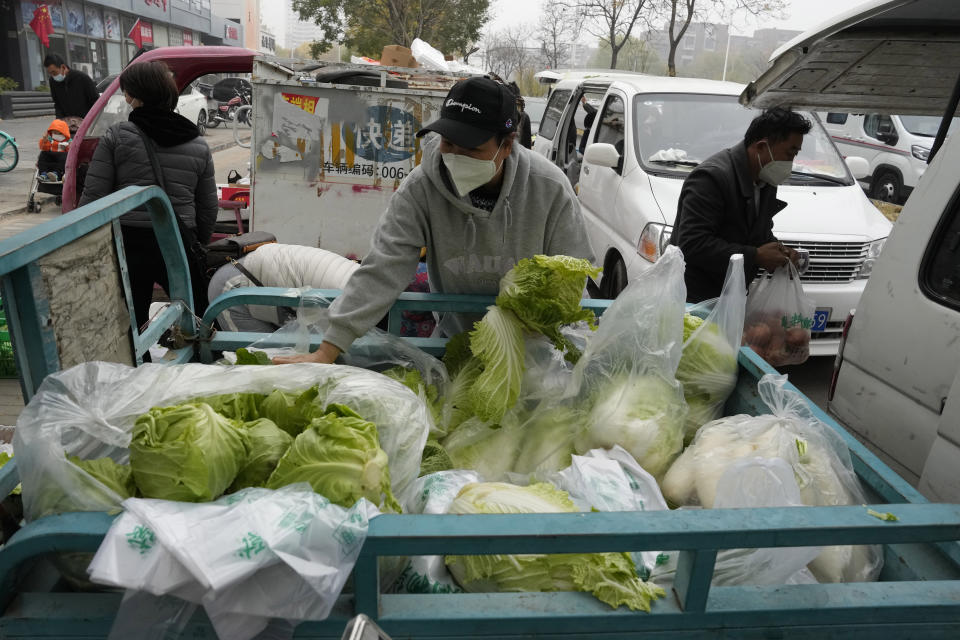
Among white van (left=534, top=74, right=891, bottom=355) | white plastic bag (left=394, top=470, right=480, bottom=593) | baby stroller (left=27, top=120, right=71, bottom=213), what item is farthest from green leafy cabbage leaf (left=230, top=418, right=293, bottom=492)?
baby stroller (left=27, top=120, right=71, bottom=213)

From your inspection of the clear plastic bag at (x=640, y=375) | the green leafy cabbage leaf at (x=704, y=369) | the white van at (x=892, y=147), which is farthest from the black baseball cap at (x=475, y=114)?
the white van at (x=892, y=147)

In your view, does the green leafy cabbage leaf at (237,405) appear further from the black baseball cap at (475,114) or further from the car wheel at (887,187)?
the car wheel at (887,187)

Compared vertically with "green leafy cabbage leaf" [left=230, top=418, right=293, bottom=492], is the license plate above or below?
below

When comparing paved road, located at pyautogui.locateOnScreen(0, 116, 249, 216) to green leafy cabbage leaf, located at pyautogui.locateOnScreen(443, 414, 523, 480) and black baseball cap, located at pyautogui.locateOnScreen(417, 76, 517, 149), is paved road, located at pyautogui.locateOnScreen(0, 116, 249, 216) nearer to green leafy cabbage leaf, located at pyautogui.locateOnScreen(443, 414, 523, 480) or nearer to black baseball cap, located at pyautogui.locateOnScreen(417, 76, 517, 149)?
black baseball cap, located at pyautogui.locateOnScreen(417, 76, 517, 149)

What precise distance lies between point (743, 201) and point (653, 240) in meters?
1.40

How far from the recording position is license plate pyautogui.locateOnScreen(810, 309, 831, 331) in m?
4.97

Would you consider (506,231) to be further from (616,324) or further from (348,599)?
(348,599)

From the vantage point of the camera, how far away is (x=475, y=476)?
74.2 inches

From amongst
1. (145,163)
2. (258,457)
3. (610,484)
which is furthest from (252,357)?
(145,163)

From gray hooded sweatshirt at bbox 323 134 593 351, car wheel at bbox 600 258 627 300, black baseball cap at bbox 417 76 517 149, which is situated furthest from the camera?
car wheel at bbox 600 258 627 300

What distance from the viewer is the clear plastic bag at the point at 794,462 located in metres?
1.75

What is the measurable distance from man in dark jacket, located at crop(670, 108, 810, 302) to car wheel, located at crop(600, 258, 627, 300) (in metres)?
1.79

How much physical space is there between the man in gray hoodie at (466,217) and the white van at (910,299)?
42.9 inches

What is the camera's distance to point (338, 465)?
4.70 ft
